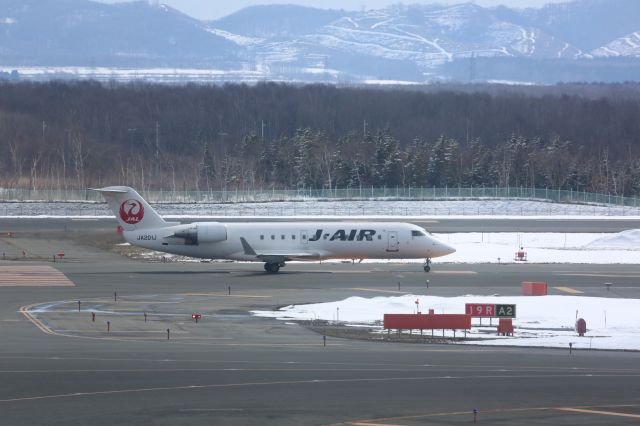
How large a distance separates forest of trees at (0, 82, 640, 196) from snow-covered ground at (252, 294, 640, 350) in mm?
77430

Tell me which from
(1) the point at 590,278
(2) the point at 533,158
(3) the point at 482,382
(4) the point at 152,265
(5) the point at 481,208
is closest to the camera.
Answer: (3) the point at 482,382

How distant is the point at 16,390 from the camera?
2880 centimetres

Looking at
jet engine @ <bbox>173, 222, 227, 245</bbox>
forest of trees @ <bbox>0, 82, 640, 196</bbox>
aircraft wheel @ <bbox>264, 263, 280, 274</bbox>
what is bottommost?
aircraft wheel @ <bbox>264, 263, 280, 274</bbox>

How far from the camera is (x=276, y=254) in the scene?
5984 centimetres

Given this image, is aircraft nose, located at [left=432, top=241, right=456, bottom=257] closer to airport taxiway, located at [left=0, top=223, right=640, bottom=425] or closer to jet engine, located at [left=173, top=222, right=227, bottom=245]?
airport taxiway, located at [left=0, top=223, right=640, bottom=425]

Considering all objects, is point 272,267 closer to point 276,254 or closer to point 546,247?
point 276,254

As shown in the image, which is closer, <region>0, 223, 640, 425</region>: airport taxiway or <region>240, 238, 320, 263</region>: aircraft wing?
<region>0, 223, 640, 425</region>: airport taxiway

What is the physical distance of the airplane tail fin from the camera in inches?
2328

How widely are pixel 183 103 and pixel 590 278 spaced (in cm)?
14113

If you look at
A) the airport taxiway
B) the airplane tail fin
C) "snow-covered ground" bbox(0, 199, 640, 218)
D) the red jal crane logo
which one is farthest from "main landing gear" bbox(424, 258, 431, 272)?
"snow-covered ground" bbox(0, 199, 640, 218)

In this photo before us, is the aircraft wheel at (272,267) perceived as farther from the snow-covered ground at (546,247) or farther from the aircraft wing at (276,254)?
the snow-covered ground at (546,247)

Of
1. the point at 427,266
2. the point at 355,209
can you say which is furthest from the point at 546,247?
the point at 355,209

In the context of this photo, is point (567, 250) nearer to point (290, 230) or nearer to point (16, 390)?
point (290, 230)

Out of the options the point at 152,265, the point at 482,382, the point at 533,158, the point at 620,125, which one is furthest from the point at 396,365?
the point at 620,125
